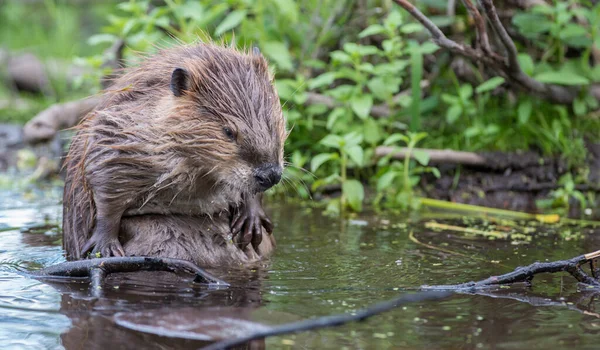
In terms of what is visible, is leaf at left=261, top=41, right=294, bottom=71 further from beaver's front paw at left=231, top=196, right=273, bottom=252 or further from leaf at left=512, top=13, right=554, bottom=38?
beaver's front paw at left=231, top=196, right=273, bottom=252

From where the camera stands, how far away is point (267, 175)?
2.88m

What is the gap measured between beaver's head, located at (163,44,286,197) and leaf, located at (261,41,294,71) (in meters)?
1.77

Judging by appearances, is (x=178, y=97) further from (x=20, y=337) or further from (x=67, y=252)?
(x=20, y=337)

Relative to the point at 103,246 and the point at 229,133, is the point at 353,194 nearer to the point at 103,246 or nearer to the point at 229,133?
the point at 229,133

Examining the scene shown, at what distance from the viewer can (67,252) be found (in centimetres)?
340

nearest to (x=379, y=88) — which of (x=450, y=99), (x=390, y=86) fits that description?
(x=390, y=86)

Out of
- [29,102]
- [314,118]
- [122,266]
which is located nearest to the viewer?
[122,266]

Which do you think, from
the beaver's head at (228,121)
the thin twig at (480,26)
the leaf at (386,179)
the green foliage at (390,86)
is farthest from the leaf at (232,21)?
the beaver's head at (228,121)

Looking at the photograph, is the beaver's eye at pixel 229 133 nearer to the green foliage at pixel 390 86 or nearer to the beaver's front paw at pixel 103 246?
the beaver's front paw at pixel 103 246

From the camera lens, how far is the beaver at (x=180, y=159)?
2998mm

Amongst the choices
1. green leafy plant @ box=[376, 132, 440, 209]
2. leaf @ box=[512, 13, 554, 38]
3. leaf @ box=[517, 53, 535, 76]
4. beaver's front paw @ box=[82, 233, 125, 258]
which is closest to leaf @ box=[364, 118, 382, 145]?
green leafy plant @ box=[376, 132, 440, 209]

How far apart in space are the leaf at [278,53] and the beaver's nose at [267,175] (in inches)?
84.2

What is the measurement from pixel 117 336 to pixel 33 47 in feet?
22.0

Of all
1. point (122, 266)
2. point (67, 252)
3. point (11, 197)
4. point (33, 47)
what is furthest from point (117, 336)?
point (33, 47)
